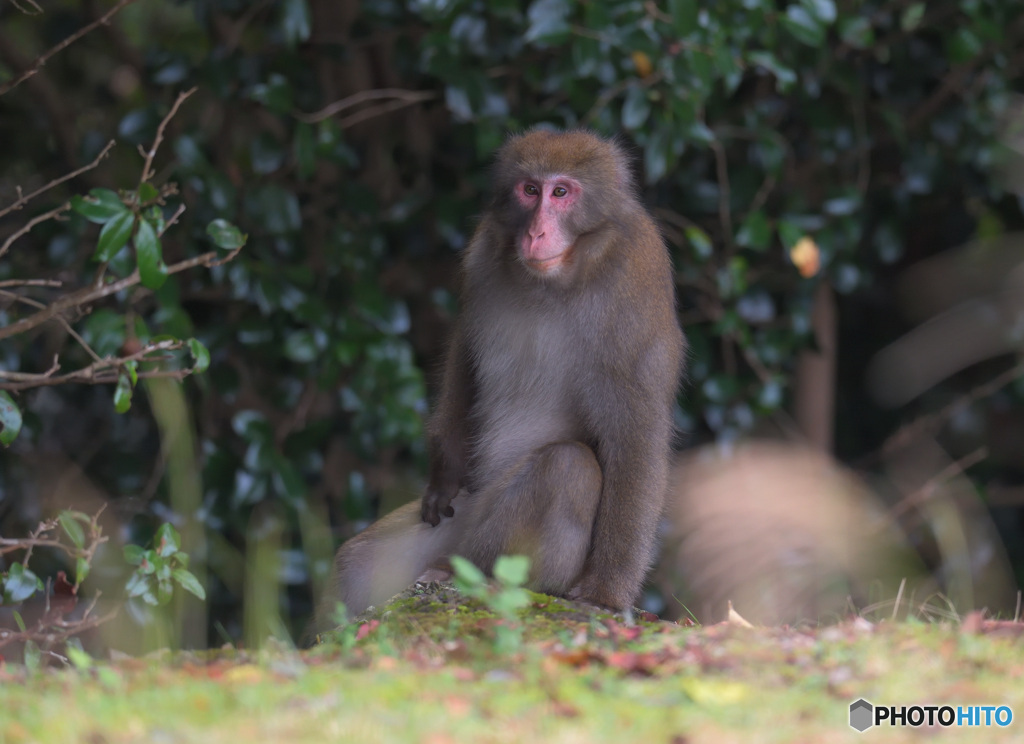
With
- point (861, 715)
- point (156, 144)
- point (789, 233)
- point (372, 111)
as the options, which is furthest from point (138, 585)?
point (789, 233)

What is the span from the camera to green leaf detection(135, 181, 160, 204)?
4.22 m

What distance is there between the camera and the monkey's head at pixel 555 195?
4754 mm

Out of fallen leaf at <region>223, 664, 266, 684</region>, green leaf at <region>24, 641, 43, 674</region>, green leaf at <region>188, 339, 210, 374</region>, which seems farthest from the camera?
green leaf at <region>188, 339, 210, 374</region>

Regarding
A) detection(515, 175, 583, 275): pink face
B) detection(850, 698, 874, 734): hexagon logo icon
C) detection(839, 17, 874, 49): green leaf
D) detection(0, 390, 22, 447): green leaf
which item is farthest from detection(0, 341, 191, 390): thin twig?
detection(839, 17, 874, 49): green leaf

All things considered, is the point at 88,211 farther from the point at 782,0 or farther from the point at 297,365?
the point at 782,0

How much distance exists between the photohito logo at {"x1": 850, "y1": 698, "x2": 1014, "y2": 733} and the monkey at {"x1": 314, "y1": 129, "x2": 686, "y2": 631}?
171cm

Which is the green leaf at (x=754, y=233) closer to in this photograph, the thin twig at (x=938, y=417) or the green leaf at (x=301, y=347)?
the thin twig at (x=938, y=417)

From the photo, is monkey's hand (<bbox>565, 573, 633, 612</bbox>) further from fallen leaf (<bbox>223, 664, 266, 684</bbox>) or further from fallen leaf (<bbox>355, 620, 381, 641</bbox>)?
fallen leaf (<bbox>223, 664, 266, 684</bbox>)

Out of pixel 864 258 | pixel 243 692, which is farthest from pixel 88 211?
→ pixel 864 258

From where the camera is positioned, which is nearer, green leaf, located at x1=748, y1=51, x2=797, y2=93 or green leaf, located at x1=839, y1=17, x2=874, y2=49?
green leaf, located at x1=748, y1=51, x2=797, y2=93

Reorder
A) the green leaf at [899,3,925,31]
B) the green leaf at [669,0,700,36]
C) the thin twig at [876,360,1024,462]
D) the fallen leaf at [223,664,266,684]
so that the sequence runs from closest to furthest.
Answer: the fallen leaf at [223,664,266,684] < the green leaf at [669,0,700,36] < the green leaf at [899,3,925,31] < the thin twig at [876,360,1024,462]

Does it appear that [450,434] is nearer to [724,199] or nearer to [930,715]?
[724,199]

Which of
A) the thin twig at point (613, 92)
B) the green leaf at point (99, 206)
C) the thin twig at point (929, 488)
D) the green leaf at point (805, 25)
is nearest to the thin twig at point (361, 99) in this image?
the thin twig at point (613, 92)

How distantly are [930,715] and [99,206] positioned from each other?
10.3 feet
